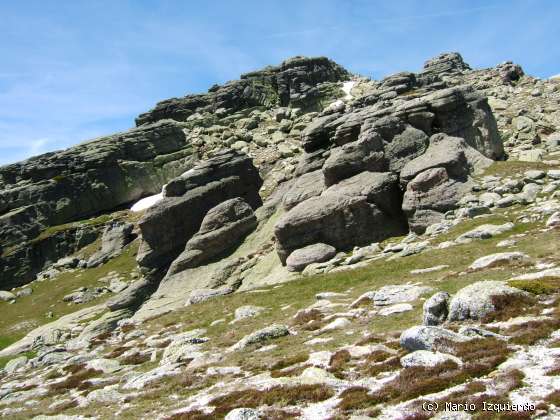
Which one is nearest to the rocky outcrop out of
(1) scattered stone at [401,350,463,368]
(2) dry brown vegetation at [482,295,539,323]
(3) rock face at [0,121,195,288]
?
(3) rock face at [0,121,195,288]

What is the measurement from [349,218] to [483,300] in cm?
3178

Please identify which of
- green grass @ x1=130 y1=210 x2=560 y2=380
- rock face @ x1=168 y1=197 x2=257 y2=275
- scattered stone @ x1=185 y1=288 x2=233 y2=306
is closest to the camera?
green grass @ x1=130 y1=210 x2=560 y2=380

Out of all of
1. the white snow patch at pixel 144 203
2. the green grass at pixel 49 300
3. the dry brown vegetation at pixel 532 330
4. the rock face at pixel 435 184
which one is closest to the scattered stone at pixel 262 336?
the dry brown vegetation at pixel 532 330

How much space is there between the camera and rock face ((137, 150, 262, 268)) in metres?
74.1

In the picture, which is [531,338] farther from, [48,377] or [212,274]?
[212,274]

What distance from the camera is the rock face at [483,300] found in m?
21.1

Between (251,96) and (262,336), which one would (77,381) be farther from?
(251,96)

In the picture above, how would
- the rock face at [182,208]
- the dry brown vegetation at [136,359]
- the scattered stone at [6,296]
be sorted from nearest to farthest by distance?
the dry brown vegetation at [136,359], the rock face at [182,208], the scattered stone at [6,296]

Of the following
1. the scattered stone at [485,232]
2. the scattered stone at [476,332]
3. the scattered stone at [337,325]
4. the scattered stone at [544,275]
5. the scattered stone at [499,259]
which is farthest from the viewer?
the scattered stone at [485,232]

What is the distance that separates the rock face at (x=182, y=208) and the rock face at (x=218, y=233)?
348 cm

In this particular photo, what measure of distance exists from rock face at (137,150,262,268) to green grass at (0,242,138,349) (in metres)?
21.1

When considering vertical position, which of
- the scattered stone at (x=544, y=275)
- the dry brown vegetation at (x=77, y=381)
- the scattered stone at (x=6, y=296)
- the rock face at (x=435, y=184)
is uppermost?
the rock face at (x=435, y=184)

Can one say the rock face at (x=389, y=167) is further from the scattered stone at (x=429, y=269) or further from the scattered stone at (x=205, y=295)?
the scattered stone at (x=429, y=269)

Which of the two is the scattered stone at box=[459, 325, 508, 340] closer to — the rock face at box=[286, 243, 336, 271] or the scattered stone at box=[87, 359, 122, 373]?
the scattered stone at box=[87, 359, 122, 373]
